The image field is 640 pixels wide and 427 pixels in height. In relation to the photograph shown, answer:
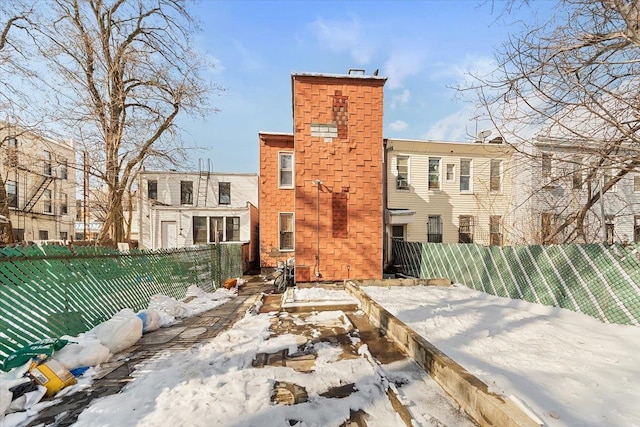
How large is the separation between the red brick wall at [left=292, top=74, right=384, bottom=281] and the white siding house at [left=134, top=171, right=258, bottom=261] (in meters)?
9.22

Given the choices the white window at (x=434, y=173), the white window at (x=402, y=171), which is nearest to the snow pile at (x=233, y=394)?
the white window at (x=402, y=171)

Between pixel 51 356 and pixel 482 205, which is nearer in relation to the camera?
pixel 51 356

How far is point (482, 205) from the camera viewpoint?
50.2 ft

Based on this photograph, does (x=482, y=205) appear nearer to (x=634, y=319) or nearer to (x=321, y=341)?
(x=634, y=319)

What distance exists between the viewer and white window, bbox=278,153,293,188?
14039mm

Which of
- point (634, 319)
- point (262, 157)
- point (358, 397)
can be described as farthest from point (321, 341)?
point (262, 157)

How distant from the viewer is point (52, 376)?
2893 millimetres

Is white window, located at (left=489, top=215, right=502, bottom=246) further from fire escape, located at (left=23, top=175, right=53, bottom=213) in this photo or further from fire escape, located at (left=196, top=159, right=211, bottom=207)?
fire escape, located at (left=23, top=175, right=53, bottom=213)

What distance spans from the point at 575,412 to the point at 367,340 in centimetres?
236

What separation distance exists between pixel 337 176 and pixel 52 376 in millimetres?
7475

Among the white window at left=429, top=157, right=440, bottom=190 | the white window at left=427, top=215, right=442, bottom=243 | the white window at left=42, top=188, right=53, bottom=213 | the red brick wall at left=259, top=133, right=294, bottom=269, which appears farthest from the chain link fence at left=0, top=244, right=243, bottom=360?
the white window at left=42, top=188, right=53, bottom=213

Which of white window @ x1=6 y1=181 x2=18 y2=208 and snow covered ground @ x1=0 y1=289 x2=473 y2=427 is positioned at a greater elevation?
white window @ x1=6 y1=181 x2=18 y2=208

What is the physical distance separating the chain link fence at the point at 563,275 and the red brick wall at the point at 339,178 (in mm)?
2961

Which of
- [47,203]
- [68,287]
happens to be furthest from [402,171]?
[47,203]
